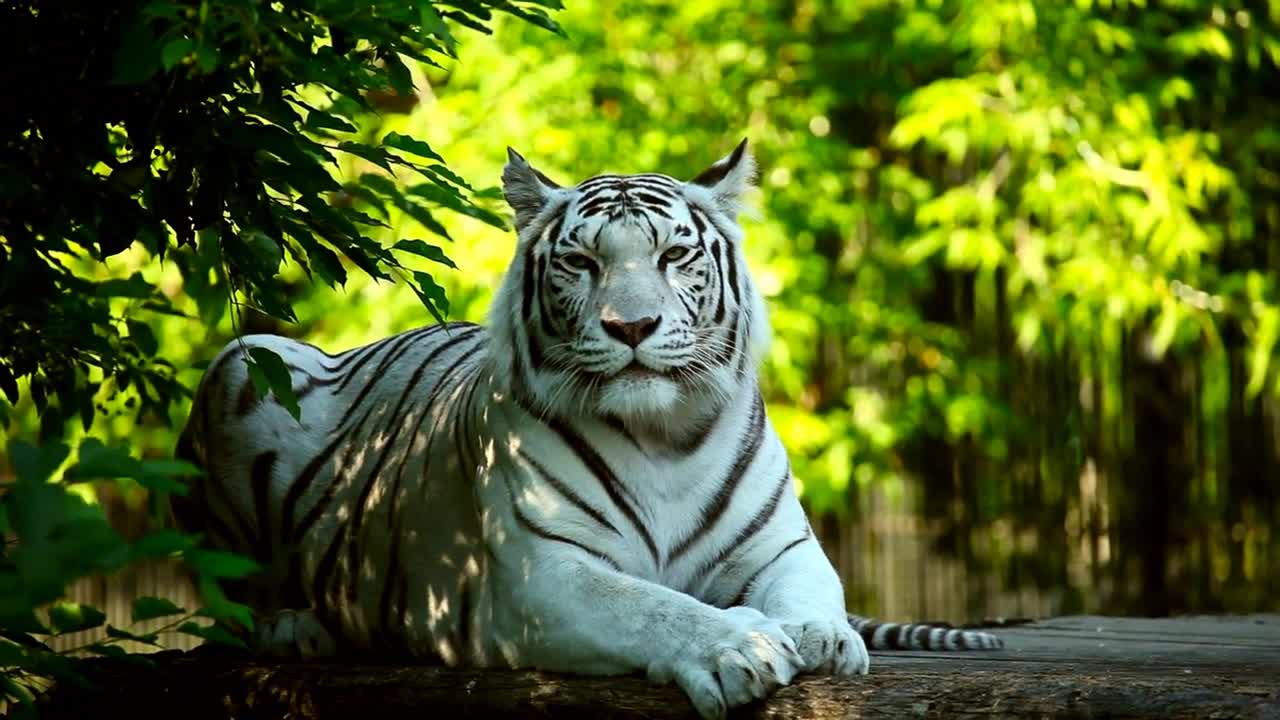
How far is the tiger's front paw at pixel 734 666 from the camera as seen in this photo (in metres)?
2.42

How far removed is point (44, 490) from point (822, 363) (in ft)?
19.8

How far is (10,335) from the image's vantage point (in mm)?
2605

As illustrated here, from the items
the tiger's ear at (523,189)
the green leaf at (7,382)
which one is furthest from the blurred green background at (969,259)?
the green leaf at (7,382)

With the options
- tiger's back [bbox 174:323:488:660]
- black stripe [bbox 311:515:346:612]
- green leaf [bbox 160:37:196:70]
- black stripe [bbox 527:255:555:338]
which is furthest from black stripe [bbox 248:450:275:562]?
green leaf [bbox 160:37:196:70]

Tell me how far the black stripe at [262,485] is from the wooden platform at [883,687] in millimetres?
327

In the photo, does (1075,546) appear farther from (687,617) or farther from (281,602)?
(687,617)

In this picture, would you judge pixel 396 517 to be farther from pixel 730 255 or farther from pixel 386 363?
pixel 730 255

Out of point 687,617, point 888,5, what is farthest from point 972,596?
point 687,617

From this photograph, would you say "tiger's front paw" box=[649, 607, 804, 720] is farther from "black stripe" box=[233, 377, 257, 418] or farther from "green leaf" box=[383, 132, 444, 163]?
"black stripe" box=[233, 377, 257, 418]

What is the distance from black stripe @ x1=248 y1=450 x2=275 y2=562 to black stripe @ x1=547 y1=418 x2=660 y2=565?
1.02 metres

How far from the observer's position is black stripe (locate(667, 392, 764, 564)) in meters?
3.01

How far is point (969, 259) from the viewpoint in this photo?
273 inches

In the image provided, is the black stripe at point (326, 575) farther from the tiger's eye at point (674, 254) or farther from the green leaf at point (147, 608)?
the green leaf at point (147, 608)

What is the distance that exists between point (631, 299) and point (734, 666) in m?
0.75
